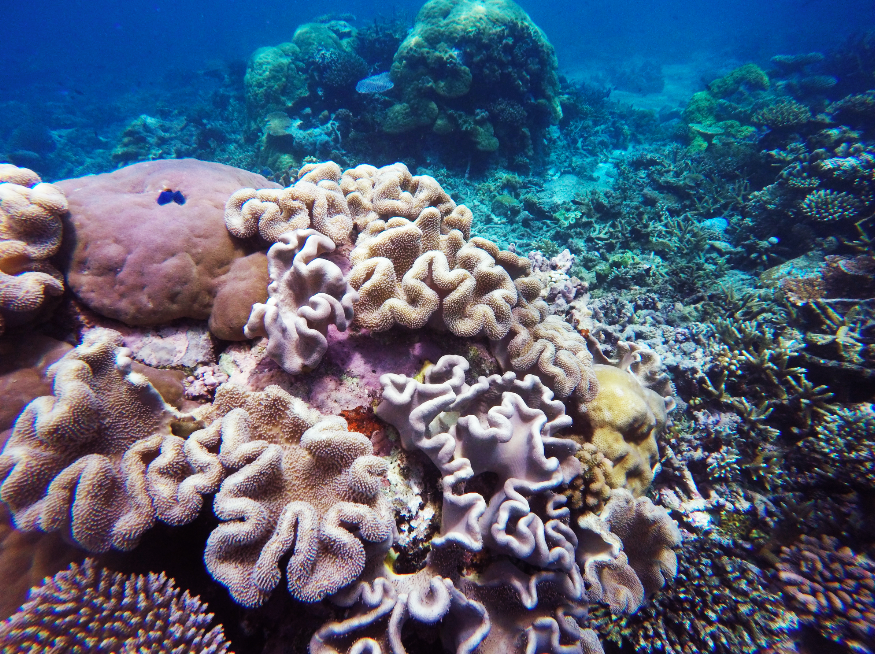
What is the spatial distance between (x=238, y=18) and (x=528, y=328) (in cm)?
10980

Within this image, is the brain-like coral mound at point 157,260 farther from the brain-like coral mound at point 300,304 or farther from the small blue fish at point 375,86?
the small blue fish at point 375,86

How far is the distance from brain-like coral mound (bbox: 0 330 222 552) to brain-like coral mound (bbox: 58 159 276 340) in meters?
0.65

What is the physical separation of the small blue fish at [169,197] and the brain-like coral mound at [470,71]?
10177 mm

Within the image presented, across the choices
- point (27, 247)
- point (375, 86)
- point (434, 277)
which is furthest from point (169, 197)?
point (375, 86)

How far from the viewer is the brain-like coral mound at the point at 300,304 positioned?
2.37 meters

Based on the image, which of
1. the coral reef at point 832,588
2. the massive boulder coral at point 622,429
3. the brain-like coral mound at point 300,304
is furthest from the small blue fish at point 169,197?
the coral reef at point 832,588

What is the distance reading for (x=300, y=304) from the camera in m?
2.64

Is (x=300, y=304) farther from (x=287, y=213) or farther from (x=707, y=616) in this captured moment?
(x=707, y=616)

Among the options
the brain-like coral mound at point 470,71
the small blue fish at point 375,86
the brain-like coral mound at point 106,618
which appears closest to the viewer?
the brain-like coral mound at point 106,618

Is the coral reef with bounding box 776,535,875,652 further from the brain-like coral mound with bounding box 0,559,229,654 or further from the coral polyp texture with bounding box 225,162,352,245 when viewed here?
the coral polyp texture with bounding box 225,162,352,245

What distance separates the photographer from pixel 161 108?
23031 millimetres

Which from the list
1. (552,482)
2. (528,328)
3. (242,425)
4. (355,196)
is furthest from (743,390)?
(242,425)

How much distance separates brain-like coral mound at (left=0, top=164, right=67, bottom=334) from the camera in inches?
91.4

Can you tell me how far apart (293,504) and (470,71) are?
13.6 m
